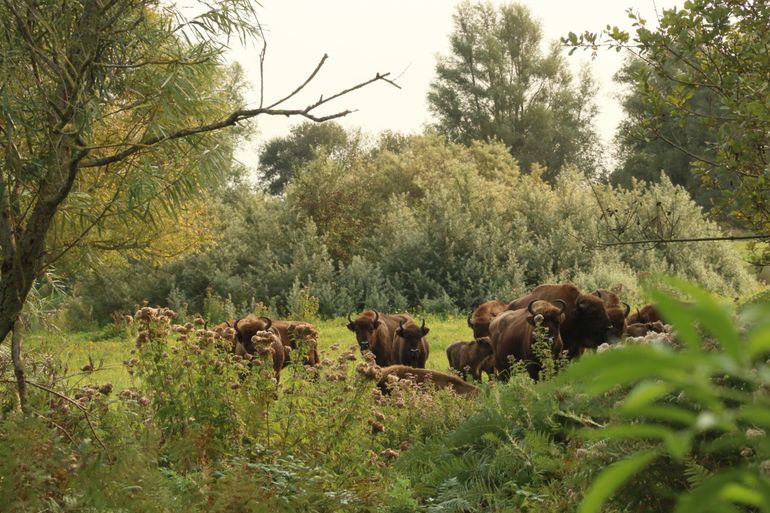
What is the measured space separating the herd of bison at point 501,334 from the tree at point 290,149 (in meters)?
55.9

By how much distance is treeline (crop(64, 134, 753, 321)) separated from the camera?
27.4 meters

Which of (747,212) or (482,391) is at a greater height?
(747,212)

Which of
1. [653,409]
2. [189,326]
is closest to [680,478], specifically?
[189,326]

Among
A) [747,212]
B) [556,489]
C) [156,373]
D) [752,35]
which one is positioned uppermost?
[752,35]

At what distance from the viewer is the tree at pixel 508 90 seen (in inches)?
2237

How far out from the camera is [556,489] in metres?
6.65

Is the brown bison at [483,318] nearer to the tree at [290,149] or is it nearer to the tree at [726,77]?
the tree at [726,77]

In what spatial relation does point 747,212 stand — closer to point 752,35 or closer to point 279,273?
point 752,35

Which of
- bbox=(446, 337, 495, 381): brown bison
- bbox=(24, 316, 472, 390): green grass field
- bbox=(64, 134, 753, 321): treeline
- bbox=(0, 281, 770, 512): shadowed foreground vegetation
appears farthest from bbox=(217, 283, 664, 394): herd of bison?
bbox=(64, 134, 753, 321): treeline

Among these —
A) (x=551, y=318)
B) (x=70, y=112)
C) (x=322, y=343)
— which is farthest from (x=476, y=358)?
(x=70, y=112)

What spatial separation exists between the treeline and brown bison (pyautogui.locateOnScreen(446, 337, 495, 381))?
36.3 ft

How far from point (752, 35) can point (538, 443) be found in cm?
367

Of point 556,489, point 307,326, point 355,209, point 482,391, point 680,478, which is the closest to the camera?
point 680,478

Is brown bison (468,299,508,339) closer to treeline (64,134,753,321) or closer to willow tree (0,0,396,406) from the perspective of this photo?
willow tree (0,0,396,406)
